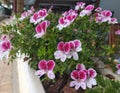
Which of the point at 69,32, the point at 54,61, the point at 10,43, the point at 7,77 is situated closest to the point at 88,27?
the point at 69,32

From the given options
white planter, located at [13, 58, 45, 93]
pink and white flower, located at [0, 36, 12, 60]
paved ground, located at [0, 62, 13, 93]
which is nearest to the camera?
white planter, located at [13, 58, 45, 93]

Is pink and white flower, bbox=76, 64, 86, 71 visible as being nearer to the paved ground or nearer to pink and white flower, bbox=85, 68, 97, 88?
pink and white flower, bbox=85, 68, 97, 88

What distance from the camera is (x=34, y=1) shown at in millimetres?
4156

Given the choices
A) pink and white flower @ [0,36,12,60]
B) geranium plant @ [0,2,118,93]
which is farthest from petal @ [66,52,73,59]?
pink and white flower @ [0,36,12,60]

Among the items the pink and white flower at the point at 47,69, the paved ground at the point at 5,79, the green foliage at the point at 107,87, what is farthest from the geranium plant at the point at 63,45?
the paved ground at the point at 5,79

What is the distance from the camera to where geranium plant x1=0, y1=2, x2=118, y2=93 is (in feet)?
4.19

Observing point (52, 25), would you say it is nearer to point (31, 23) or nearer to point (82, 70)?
point (31, 23)

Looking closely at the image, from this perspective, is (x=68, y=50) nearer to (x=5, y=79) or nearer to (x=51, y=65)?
(x=51, y=65)

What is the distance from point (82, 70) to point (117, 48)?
1.30ft

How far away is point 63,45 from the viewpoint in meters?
1.29

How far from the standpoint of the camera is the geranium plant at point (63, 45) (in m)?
1.28

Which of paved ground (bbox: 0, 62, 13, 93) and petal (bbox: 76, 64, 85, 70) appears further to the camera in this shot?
paved ground (bbox: 0, 62, 13, 93)

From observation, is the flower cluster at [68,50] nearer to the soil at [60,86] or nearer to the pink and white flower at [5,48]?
the soil at [60,86]

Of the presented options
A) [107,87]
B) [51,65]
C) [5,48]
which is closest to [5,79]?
[5,48]
